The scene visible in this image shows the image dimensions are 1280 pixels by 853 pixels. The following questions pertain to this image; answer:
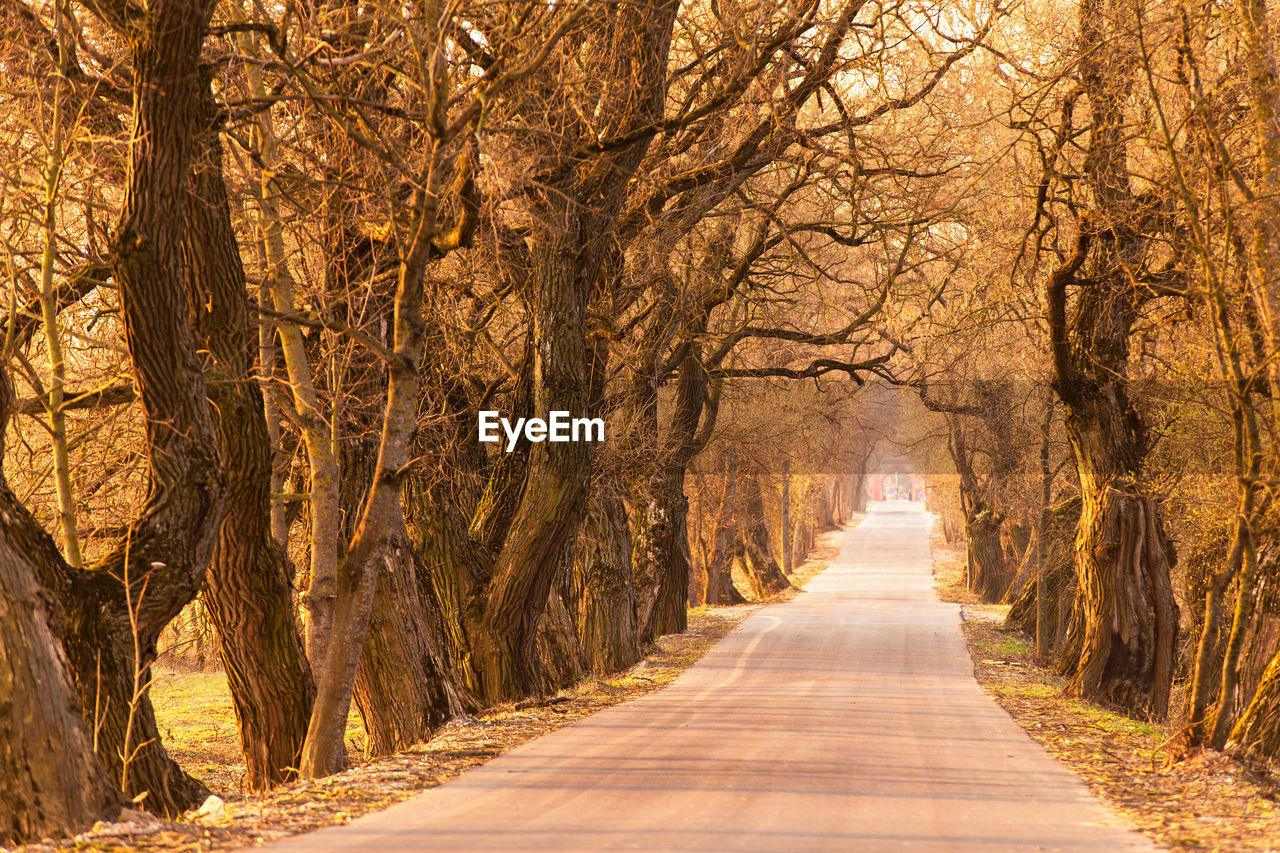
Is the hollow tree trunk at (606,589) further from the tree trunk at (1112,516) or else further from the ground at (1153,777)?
the tree trunk at (1112,516)

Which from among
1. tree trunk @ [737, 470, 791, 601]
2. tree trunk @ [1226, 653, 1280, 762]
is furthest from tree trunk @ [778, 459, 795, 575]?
tree trunk @ [1226, 653, 1280, 762]

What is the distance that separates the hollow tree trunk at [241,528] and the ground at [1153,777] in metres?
6.30

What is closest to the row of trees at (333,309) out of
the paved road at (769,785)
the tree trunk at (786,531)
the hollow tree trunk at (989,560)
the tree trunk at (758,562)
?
the paved road at (769,785)

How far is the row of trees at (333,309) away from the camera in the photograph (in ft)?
27.1

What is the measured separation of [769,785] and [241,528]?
4965 mm

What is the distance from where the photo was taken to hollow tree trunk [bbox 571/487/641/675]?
20781mm

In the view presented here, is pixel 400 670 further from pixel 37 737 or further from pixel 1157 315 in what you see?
pixel 1157 315

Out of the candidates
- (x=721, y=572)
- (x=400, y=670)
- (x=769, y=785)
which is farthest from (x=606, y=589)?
(x=721, y=572)

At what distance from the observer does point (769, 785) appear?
8844mm

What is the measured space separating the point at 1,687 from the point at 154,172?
11.3ft

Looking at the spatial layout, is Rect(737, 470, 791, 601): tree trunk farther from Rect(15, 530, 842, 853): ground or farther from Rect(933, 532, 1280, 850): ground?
Rect(933, 532, 1280, 850): ground

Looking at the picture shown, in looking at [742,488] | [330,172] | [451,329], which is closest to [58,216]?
[330,172]

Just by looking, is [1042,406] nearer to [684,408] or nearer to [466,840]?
[684,408]

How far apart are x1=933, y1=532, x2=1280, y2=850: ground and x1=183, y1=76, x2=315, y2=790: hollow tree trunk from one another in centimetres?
630
